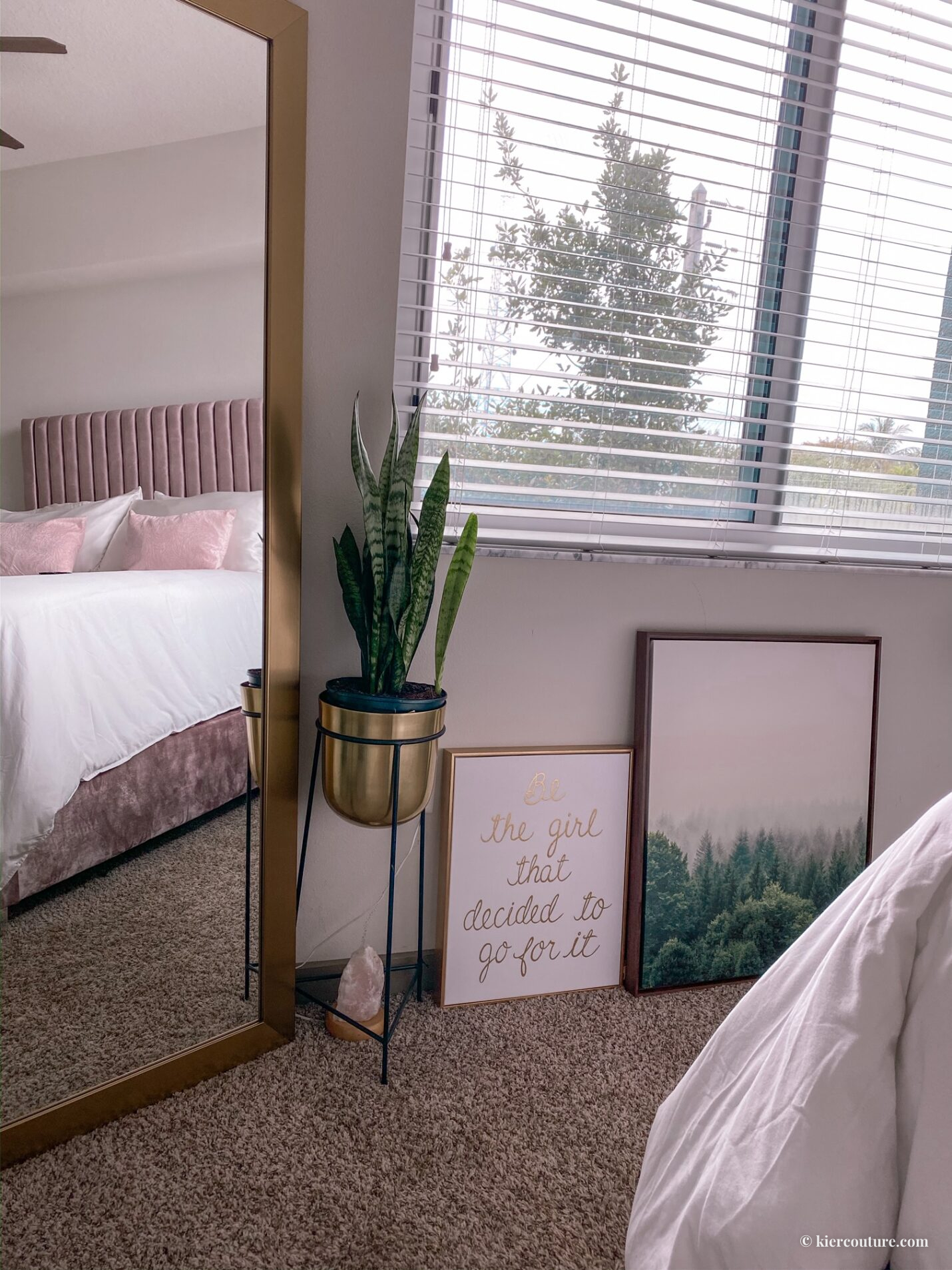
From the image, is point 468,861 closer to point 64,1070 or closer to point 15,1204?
point 64,1070

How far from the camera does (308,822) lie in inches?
60.9

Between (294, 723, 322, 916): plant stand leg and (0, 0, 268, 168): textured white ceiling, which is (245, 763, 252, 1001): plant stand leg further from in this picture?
(0, 0, 268, 168): textured white ceiling

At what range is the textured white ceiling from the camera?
1086mm

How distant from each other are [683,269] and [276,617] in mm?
1139

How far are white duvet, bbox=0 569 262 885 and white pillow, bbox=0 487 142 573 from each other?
0.07 feet

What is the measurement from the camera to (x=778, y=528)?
1.96m

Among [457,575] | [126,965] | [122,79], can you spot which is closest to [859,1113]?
[457,575]

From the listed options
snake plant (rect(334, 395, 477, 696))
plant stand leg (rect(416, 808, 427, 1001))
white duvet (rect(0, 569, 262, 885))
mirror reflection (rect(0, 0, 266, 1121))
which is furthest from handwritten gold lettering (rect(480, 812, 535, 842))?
white duvet (rect(0, 569, 262, 885))

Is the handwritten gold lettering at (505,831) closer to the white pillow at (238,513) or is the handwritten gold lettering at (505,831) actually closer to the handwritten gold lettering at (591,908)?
the handwritten gold lettering at (591,908)

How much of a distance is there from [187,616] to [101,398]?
348mm

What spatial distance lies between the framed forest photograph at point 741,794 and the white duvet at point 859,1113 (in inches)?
36.8

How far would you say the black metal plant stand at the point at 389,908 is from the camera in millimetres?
1386

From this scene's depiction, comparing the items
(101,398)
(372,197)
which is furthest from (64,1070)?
(372,197)

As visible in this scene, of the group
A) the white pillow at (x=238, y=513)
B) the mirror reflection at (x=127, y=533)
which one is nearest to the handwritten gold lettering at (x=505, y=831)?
the mirror reflection at (x=127, y=533)
